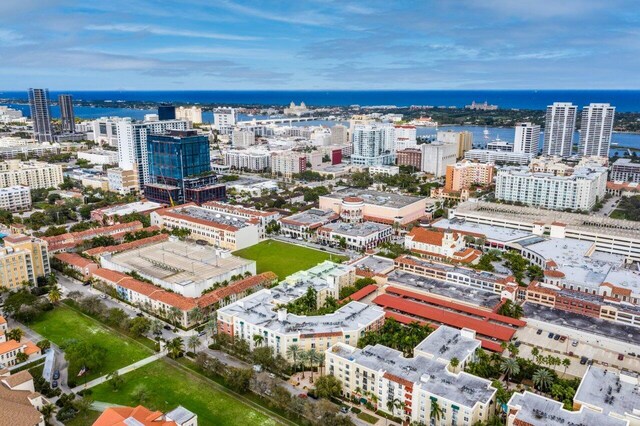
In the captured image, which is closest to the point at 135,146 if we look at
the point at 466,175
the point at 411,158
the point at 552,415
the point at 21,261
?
the point at 21,261

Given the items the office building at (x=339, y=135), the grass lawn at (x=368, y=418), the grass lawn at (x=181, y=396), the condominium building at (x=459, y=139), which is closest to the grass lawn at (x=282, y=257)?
the grass lawn at (x=181, y=396)

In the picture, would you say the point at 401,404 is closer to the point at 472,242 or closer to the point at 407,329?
the point at 407,329

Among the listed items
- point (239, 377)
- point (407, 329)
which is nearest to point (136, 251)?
point (239, 377)

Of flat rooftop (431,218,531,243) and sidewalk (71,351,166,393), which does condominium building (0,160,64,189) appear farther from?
flat rooftop (431,218,531,243)

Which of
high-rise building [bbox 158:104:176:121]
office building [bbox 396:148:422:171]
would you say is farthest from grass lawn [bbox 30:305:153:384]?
high-rise building [bbox 158:104:176:121]

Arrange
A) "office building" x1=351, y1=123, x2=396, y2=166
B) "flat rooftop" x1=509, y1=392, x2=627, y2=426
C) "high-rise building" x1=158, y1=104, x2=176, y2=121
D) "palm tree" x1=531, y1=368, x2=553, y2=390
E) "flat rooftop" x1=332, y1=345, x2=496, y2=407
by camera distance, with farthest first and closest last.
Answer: "high-rise building" x1=158, y1=104, x2=176, y2=121, "office building" x1=351, y1=123, x2=396, y2=166, "palm tree" x1=531, y1=368, x2=553, y2=390, "flat rooftop" x1=332, y1=345, x2=496, y2=407, "flat rooftop" x1=509, y1=392, x2=627, y2=426

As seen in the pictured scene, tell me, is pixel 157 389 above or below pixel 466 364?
below

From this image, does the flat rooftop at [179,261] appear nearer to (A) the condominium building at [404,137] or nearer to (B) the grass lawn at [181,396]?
(B) the grass lawn at [181,396]

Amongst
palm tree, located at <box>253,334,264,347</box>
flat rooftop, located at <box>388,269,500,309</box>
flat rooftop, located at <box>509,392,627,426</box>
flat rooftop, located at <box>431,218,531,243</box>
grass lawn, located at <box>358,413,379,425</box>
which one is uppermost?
flat rooftop, located at <box>431,218,531,243</box>
